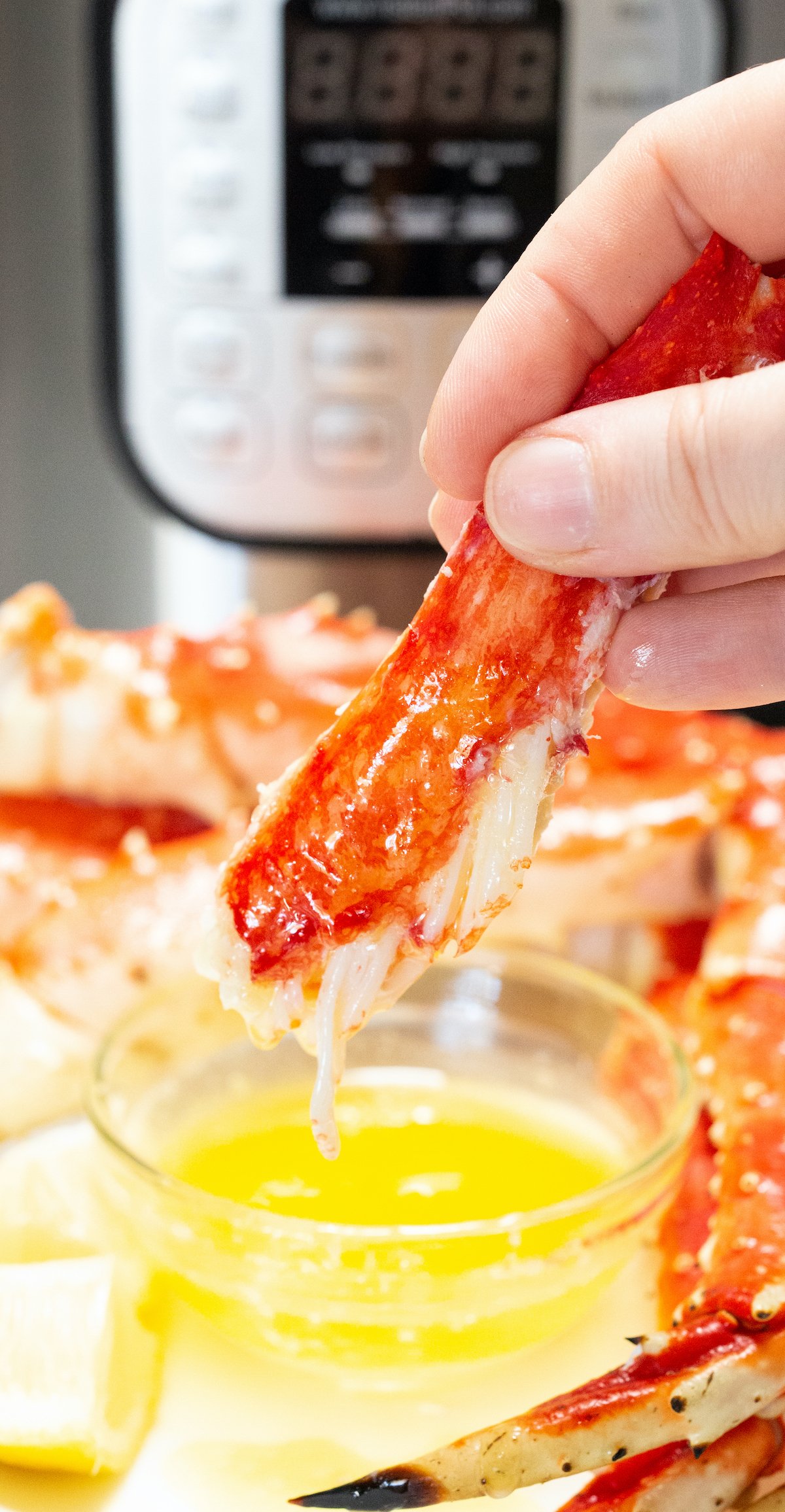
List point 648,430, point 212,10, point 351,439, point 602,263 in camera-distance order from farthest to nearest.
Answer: point 351,439 → point 212,10 → point 602,263 → point 648,430

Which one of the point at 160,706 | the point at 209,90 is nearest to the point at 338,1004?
the point at 160,706

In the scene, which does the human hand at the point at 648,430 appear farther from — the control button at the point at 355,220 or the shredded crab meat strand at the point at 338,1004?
the control button at the point at 355,220

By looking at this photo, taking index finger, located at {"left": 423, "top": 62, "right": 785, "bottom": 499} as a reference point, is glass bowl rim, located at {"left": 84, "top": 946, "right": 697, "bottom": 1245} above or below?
below

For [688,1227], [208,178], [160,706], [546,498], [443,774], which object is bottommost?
[688,1227]

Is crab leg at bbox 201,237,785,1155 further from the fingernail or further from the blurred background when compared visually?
the blurred background

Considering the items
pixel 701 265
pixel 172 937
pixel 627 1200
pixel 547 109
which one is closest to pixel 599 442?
pixel 701 265

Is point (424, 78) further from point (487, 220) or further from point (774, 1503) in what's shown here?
point (774, 1503)

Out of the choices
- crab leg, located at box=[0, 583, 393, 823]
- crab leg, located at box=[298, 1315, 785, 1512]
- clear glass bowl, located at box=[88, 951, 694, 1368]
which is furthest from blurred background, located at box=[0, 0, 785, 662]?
crab leg, located at box=[298, 1315, 785, 1512]
